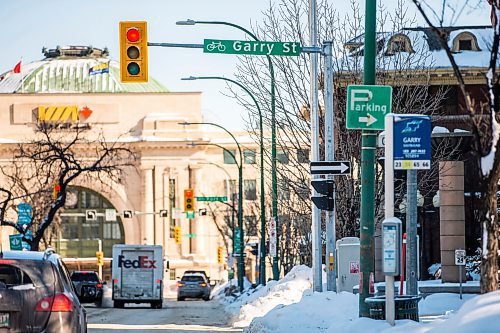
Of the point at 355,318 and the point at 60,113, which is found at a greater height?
the point at 60,113

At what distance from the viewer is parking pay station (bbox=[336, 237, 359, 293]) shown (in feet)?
94.2

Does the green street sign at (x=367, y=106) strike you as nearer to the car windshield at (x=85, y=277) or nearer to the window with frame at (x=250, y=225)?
the car windshield at (x=85, y=277)

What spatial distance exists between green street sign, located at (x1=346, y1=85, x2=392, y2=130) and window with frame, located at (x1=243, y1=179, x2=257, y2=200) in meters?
89.0

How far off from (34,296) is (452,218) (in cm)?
2448

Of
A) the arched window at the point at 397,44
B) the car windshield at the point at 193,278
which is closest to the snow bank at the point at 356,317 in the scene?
the arched window at the point at 397,44

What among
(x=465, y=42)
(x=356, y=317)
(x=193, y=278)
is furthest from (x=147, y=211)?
(x=356, y=317)

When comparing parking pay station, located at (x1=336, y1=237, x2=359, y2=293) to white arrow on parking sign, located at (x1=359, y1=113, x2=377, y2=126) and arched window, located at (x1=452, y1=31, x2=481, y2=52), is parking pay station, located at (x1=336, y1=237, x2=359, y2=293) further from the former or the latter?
arched window, located at (x1=452, y1=31, x2=481, y2=52)

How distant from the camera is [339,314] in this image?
69.7 ft

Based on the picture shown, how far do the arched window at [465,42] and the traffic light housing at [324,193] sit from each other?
1168 inches

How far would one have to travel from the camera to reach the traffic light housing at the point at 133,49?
23.4 metres

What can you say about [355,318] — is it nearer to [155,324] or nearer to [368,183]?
[368,183]

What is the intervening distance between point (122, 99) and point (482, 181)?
353 ft

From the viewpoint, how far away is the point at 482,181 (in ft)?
47.5

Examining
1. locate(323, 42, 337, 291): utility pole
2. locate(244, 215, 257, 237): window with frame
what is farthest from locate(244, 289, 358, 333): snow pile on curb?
locate(244, 215, 257, 237): window with frame
